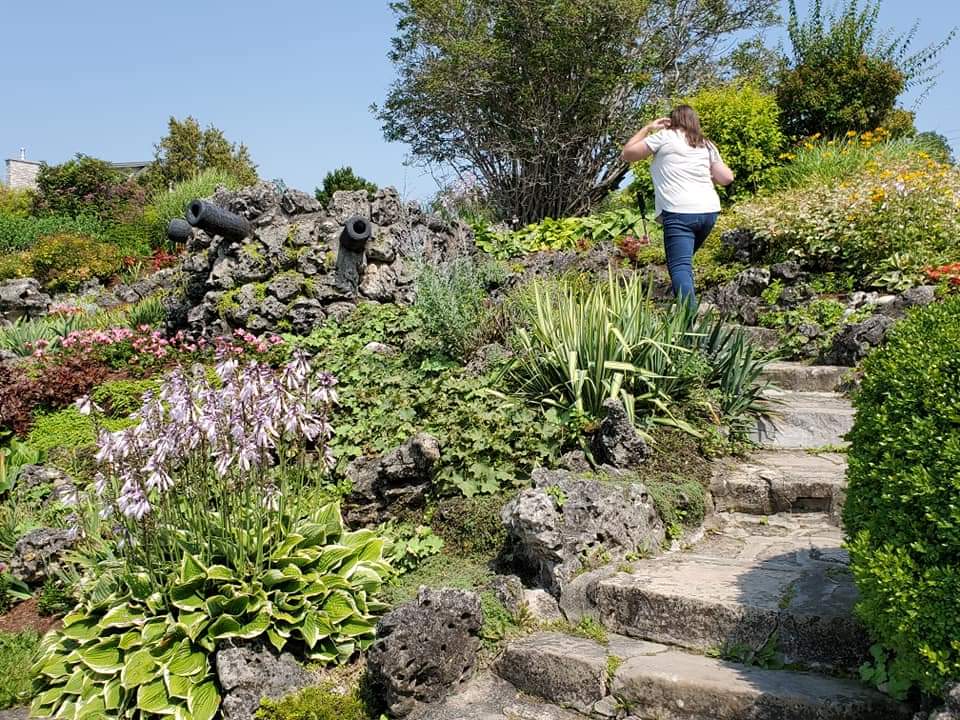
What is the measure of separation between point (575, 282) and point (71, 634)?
16.5 ft

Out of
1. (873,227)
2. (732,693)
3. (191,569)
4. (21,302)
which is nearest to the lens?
(732,693)

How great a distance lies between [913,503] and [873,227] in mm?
6630

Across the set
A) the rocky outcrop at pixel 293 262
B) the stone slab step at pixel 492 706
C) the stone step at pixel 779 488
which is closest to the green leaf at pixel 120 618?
the stone slab step at pixel 492 706

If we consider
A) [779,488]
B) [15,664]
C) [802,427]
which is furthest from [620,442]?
[15,664]

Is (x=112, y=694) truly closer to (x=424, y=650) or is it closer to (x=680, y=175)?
(x=424, y=650)

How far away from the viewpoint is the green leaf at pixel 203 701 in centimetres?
362

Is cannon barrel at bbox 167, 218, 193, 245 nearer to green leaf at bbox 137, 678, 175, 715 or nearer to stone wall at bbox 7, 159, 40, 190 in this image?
green leaf at bbox 137, 678, 175, 715

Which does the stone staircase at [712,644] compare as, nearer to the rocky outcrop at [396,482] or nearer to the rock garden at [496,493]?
the rock garden at [496,493]

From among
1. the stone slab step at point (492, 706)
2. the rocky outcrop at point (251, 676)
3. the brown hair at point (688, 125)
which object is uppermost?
the brown hair at point (688, 125)

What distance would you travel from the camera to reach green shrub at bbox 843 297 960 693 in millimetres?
2506

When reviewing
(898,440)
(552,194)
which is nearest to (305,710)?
(898,440)

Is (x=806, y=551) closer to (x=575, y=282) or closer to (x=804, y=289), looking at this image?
(x=575, y=282)

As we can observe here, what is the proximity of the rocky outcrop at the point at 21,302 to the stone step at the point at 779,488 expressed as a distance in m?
12.5

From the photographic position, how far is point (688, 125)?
6.68 m
